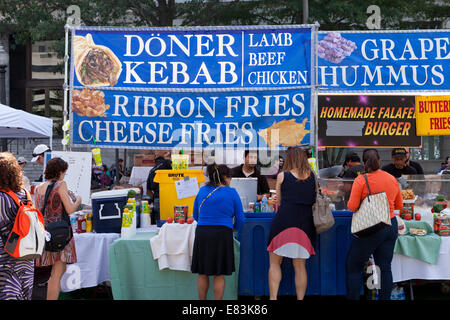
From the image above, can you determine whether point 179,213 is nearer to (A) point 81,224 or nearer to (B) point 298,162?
(A) point 81,224

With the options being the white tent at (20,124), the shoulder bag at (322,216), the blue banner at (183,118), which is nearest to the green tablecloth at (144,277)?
the shoulder bag at (322,216)

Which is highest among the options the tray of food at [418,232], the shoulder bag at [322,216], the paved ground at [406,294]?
the shoulder bag at [322,216]

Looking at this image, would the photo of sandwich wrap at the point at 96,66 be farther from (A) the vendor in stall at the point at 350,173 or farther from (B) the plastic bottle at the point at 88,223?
(A) the vendor in stall at the point at 350,173

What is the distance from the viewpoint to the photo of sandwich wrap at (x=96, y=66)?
267 inches

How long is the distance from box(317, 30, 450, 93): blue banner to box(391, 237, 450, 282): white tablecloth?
91.6 inches

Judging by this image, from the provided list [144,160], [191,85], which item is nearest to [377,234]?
[191,85]

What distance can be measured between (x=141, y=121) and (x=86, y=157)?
88 centimetres

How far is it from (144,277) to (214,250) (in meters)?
1.02

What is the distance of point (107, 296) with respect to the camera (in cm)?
628

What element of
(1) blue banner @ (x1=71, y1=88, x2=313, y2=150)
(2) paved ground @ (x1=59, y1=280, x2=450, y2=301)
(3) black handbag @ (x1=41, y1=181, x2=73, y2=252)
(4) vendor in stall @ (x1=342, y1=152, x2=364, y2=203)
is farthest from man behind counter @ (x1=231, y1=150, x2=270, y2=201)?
(3) black handbag @ (x1=41, y1=181, x2=73, y2=252)

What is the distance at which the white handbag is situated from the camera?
4.96 metres

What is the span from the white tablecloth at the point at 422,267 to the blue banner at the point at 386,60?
2.33 meters

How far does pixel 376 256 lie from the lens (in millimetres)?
5188
